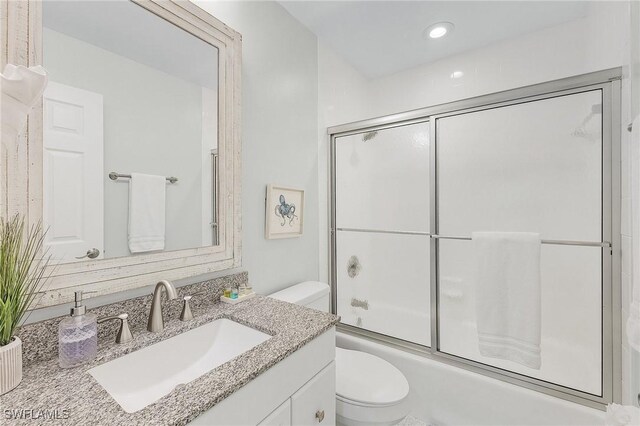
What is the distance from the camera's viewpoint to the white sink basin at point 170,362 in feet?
2.45

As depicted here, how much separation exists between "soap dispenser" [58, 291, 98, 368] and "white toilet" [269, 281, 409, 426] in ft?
2.68

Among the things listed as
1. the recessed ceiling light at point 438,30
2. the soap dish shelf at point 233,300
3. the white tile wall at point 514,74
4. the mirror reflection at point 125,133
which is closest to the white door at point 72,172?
the mirror reflection at point 125,133

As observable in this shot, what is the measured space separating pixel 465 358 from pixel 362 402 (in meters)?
0.70

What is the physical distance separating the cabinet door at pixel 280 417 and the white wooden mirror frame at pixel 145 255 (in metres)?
0.58

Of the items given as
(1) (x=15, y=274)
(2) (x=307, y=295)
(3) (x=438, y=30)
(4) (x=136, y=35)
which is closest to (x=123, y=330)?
(1) (x=15, y=274)

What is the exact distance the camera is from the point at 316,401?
0.94 metres

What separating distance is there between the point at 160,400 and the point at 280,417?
357 mm

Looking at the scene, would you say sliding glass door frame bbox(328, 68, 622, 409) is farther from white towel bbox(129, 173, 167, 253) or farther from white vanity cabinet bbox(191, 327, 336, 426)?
white towel bbox(129, 173, 167, 253)

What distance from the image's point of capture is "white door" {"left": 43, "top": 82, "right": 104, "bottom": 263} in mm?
786

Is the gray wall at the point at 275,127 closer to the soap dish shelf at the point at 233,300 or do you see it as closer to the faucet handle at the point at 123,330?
the soap dish shelf at the point at 233,300

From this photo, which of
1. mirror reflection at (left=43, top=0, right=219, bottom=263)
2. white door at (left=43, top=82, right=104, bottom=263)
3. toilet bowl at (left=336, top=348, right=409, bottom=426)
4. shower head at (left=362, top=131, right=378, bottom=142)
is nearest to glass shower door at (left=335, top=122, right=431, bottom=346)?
shower head at (left=362, top=131, right=378, bottom=142)

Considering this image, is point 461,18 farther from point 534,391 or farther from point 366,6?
point 534,391

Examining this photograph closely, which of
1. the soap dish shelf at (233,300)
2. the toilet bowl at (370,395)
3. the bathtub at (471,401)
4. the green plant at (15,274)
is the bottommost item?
the bathtub at (471,401)

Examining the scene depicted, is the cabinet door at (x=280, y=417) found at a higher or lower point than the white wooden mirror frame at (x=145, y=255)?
lower
